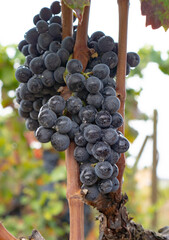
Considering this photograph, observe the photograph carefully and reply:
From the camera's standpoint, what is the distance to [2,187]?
2.98m

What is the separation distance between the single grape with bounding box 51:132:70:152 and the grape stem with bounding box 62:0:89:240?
1.4 inches

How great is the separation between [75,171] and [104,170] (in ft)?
0.24

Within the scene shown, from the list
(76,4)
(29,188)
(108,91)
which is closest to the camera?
(76,4)

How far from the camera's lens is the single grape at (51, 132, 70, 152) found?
0.63m

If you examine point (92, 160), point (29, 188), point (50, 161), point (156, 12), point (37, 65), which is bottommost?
point (29, 188)

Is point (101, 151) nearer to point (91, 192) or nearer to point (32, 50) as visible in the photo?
point (91, 192)

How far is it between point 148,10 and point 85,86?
0.75ft

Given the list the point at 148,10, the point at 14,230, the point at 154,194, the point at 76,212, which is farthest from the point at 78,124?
the point at 14,230

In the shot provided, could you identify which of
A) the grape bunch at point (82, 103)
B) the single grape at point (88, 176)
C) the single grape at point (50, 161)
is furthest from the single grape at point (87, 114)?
the single grape at point (50, 161)

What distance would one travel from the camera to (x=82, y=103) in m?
0.68

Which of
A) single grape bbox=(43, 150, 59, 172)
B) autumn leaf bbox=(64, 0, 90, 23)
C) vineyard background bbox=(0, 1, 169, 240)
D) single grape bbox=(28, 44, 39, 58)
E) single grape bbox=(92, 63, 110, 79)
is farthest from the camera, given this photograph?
single grape bbox=(43, 150, 59, 172)

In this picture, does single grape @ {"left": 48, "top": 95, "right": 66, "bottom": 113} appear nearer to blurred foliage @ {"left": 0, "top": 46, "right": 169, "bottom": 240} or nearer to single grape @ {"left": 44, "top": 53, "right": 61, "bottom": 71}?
single grape @ {"left": 44, "top": 53, "right": 61, "bottom": 71}

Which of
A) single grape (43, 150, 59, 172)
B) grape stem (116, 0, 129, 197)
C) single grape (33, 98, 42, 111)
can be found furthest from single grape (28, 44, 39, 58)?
single grape (43, 150, 59, 172)

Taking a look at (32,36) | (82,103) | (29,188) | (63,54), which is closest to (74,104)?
(82,103)
